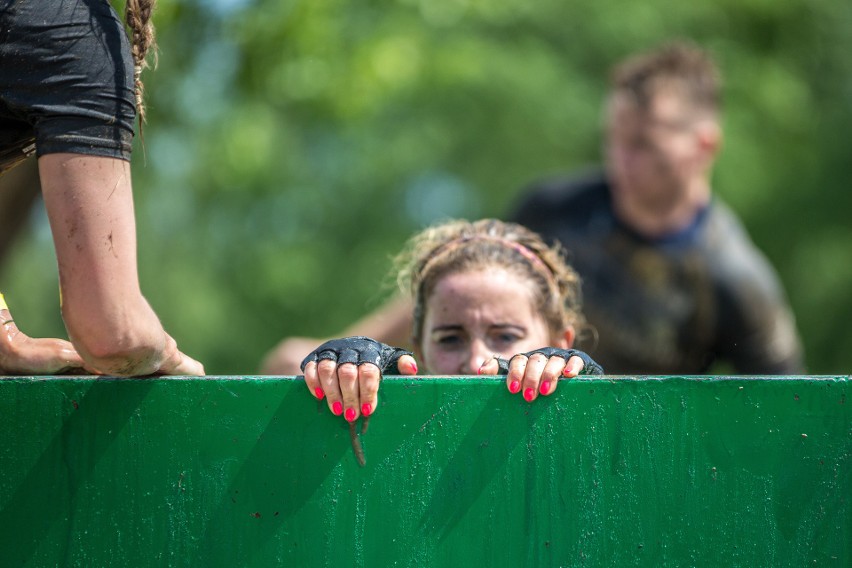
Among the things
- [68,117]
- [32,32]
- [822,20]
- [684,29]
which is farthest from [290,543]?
[822,20]

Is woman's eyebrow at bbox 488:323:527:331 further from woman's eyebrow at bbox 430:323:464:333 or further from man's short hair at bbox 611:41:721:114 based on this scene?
man's short hair at bbox 611:41:721:114

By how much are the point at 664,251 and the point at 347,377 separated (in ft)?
11.3

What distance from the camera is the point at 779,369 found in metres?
5.05

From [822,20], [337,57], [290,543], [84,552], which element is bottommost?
[84,552]

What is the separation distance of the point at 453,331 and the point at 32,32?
139 centimetres


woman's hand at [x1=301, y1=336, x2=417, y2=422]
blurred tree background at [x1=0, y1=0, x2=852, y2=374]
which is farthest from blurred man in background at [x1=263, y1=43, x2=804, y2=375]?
blurred tree background at [x1=0, y1=0, x2=852, y2=374]

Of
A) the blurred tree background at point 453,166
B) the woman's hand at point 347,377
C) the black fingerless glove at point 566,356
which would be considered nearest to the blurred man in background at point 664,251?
the black fingerless glove at point 566,356

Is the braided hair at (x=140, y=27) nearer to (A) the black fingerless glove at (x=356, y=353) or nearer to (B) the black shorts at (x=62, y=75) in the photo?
(B) the black shorts at (x=62, y=75)

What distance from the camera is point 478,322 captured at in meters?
3.01

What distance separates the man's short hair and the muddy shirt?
0.60 metres

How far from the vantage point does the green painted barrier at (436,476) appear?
2.08m

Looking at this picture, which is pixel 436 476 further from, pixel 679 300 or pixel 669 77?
pixel 669 77

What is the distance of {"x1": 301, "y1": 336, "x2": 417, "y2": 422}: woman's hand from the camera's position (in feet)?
6.92

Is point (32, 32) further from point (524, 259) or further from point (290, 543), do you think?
point (524, 259)
